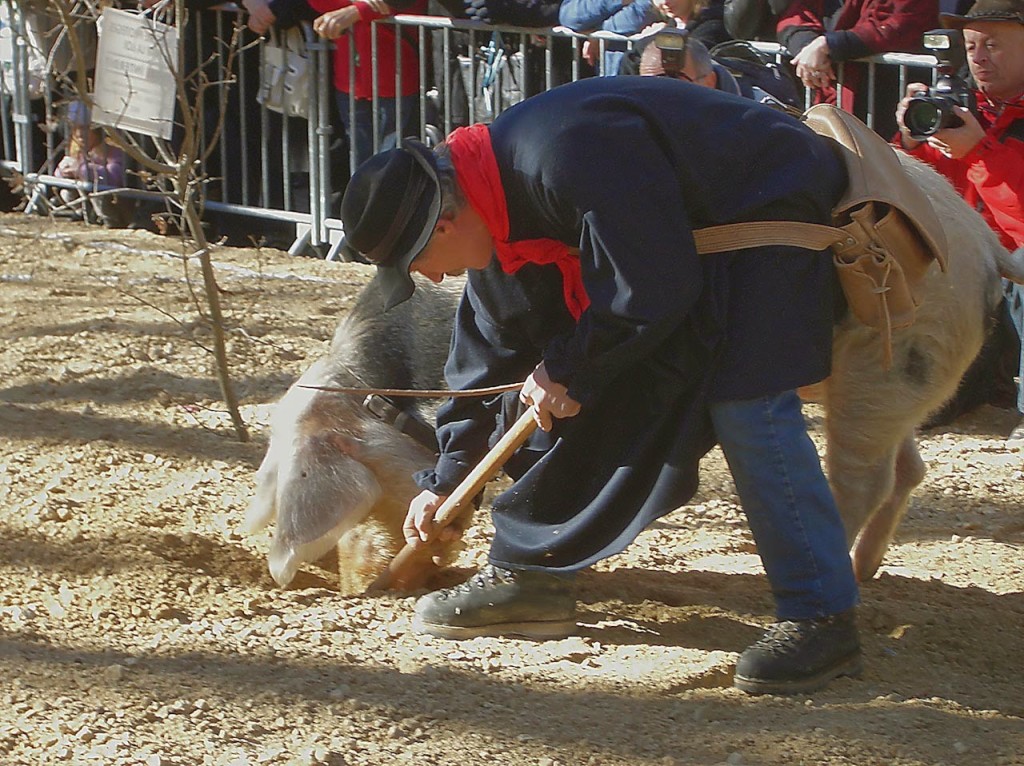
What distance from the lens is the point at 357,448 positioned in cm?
404

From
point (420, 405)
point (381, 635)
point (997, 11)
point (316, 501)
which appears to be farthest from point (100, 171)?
point (381, 635)

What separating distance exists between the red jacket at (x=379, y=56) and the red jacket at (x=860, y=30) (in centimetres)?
237

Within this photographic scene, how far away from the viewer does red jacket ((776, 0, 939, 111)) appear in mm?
5742

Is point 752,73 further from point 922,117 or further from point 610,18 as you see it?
point 610,18

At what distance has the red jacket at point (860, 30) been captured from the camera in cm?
574

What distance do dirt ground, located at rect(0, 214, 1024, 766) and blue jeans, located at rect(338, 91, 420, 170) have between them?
2.45 metres

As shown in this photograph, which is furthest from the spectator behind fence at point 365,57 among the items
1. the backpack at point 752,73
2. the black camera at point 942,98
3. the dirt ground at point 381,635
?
the black camera at point 942,98

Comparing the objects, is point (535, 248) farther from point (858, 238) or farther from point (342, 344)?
point (342, 344)

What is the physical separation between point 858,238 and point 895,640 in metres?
1.07

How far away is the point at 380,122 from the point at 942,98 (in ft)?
12.7

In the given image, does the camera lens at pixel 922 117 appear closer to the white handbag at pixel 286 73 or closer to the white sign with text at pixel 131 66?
the white sign with text at pixel 131 66

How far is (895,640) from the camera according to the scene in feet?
11.6

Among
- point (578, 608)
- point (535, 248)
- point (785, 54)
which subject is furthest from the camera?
point (785, 54)

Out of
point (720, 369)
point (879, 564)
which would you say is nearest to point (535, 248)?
point (720, 369)
